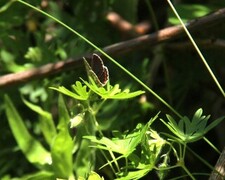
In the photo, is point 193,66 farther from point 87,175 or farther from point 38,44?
point 87,175

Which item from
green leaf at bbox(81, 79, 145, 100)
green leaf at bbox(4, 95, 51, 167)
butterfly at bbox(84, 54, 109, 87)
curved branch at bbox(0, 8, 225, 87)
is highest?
butterfly at bbox(84, 54, 109, 87)

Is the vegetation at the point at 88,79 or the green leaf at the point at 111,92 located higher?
the green leaf at the point at 111,92

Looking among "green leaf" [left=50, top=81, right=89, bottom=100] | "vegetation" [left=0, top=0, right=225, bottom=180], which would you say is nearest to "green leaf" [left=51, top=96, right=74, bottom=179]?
"vegetation" [left=0, top=0, right=225, bottom=180]

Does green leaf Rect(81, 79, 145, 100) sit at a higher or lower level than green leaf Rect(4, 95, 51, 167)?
higher

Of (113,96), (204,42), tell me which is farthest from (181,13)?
(113,96)

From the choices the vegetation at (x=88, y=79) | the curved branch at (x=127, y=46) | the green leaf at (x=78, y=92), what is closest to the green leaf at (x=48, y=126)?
Result: the vegetation at (x=88, y=79)

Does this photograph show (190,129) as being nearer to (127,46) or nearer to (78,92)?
(78,92)

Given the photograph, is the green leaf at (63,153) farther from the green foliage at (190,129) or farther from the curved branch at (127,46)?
the green foliage at (190,129)

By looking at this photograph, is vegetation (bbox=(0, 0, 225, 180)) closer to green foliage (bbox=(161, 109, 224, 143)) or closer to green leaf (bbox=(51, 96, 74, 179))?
green leaf (bbox=(51, 96, 74, 179))
